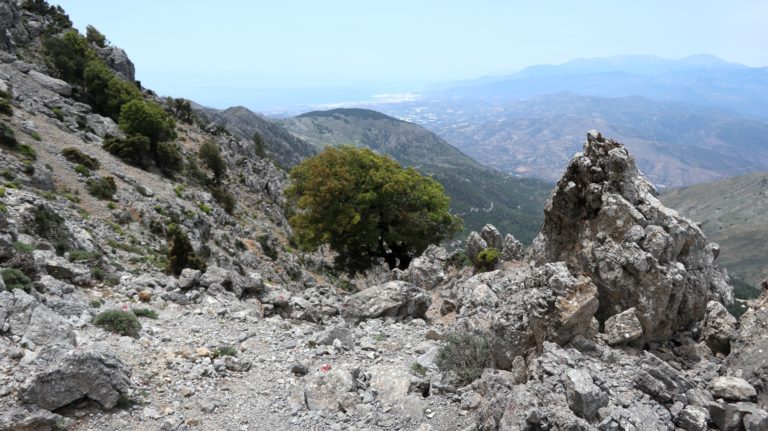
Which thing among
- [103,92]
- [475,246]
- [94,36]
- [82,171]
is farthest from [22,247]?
[94,36]

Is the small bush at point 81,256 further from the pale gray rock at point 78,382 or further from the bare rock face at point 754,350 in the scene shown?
the bare rock face at point 754,350

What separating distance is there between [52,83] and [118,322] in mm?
47089

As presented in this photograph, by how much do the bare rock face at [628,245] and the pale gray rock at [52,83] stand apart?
52.2 m

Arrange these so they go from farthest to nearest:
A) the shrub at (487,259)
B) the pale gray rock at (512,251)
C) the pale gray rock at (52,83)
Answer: the pale gray rock at (52,83) → the pale gray rock at (512,251) → the shrub at (487,259)

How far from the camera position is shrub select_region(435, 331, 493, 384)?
10.8 m

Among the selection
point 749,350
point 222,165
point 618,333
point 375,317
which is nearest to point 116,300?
point 375,317

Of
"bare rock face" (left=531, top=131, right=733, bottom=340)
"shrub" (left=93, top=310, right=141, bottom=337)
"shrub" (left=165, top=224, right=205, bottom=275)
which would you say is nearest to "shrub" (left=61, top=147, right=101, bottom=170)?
"shrub" (left=165, top=224, right=205, bottom=275)

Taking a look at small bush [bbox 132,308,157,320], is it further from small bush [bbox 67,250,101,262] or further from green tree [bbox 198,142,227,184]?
green tree [bbox 198,142,227,184]

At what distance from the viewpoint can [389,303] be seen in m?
17.3

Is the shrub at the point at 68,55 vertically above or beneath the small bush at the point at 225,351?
above

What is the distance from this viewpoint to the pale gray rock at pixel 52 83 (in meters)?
47.0

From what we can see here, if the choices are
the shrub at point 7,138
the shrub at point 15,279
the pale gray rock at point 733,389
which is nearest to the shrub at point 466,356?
the pale gray rock at point 733,389

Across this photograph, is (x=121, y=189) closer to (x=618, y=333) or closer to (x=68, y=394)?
(x=68, y=394)

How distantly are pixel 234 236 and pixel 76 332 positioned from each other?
29411 mm
